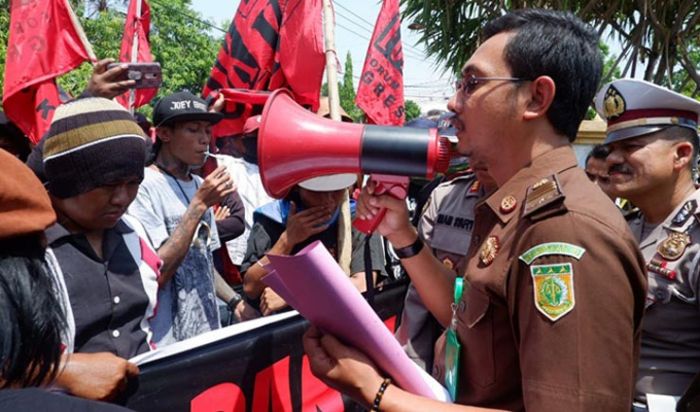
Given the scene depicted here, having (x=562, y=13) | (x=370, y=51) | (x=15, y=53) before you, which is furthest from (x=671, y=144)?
(x=15, y=53)

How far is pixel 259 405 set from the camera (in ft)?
7.22

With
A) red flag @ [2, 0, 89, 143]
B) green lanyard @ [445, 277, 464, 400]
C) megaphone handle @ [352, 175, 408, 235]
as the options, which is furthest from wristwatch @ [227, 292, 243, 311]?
green lanyard @ [445, 277, 464, 400]

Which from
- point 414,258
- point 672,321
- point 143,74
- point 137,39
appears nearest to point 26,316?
point 414,258

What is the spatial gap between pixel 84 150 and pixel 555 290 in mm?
1422

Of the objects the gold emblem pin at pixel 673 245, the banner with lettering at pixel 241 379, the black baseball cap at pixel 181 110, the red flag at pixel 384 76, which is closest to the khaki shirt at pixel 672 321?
the gold emblem pin at pixel 673 245

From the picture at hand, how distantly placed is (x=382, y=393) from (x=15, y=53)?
3.61 metres

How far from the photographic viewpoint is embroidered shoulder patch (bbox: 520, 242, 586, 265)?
3.88 feet

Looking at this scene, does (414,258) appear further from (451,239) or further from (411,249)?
(451,239)

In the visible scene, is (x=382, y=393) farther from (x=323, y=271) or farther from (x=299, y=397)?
(x=299, y=397)

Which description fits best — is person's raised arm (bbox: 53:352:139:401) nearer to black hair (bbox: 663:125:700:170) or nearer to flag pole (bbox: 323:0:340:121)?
flag pole (bbox: 323:0:340:121)

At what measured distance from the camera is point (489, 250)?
1376 mm

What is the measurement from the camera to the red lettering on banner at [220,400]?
2000 millimetres

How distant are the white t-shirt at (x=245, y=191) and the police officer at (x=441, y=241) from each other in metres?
1.98

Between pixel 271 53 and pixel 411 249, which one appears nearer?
pixel 411 249
